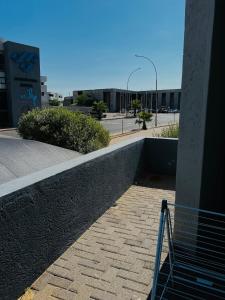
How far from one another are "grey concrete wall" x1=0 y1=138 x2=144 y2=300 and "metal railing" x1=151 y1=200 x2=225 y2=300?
4.47 ft

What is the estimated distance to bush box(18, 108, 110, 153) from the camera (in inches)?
296

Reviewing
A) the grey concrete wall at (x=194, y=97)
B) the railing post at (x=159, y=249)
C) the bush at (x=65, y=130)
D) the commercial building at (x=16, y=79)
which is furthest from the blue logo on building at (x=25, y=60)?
the railing post at (x=159, y=249)

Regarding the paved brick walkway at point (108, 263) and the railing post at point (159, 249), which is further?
the paved brick walkway at point (108, 263)

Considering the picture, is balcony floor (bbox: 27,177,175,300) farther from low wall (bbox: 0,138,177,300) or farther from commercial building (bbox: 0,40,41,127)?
commercial building (bbox: 0,40,41,127)

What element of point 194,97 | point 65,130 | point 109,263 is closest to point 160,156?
point 65,130

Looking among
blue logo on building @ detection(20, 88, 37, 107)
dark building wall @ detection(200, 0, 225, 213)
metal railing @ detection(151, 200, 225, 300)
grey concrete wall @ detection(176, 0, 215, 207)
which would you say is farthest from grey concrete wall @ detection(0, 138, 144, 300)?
blue logo on building @ detection(20, 88, 37, 107)

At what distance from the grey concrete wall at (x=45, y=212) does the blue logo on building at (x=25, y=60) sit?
2876cm

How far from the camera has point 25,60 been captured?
1233 inches

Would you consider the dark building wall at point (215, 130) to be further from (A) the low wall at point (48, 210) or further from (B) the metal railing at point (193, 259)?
(A) the low wall at point (48, 210)

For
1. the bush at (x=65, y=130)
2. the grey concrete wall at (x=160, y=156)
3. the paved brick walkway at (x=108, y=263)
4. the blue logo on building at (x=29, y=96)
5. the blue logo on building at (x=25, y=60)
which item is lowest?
the paved brick walkway at (x=108, y=263)

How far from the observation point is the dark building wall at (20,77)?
29938 mm

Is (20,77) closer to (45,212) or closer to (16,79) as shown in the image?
(16,79)

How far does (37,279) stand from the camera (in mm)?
3281

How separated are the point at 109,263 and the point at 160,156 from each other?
4.85 meters
